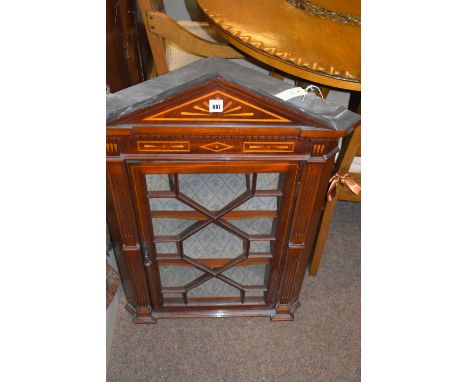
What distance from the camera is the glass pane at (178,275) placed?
1199mm

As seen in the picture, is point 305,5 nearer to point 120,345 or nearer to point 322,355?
point 322,355

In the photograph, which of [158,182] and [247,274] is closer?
[158,182]

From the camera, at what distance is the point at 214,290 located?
4.21 ft

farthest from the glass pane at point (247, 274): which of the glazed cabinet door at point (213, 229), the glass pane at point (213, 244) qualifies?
the glass pane at point (213, 244)

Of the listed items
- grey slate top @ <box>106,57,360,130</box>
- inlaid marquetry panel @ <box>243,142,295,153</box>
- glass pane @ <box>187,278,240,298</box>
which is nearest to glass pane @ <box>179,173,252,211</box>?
inlaid marquetry panel @ <box>243,142,295,153</box>

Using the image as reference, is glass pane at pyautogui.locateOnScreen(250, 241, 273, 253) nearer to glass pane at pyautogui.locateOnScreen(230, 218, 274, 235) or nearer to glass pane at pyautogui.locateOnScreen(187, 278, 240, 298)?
glass pane at pyautogui.locateOnScreen(230, 218, 274, 235)

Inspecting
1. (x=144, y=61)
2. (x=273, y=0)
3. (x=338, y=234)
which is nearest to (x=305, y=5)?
(x=273, y=0)

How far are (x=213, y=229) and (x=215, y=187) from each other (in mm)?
166

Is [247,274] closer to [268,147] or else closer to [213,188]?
[213,188]

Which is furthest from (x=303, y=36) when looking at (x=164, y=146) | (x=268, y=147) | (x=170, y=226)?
(x=170, y=226)

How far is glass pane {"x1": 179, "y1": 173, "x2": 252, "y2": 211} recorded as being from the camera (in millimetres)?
966

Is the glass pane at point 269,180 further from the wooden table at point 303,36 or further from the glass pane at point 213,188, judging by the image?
the wooden table at point 303,36

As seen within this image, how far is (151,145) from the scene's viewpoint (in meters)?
0.84

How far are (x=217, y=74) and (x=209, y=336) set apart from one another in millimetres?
883
